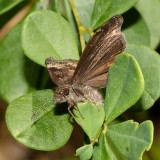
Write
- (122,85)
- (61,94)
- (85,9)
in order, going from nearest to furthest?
(122,85) → (61,94) → (85,9)

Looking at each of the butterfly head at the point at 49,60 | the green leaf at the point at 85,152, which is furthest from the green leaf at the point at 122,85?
the butterfly head at the point at 49,60

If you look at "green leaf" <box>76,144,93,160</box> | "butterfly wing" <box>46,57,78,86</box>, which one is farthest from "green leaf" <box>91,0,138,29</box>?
"green leaf" <box>76,144,93,160</box>

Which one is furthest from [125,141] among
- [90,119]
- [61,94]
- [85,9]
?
[85,9]

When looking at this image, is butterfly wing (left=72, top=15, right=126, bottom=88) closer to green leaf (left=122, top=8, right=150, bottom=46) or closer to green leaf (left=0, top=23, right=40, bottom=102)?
green leaf (left=122, top=8, right=150, bottom=46)

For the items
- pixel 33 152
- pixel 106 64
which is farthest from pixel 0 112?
pixel 106 64

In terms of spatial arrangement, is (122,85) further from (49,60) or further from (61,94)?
(49,60)

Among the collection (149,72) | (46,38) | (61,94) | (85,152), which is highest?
(46,38)

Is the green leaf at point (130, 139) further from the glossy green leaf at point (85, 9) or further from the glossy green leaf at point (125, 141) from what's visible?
the glossy green leaf at point (85, 9)
